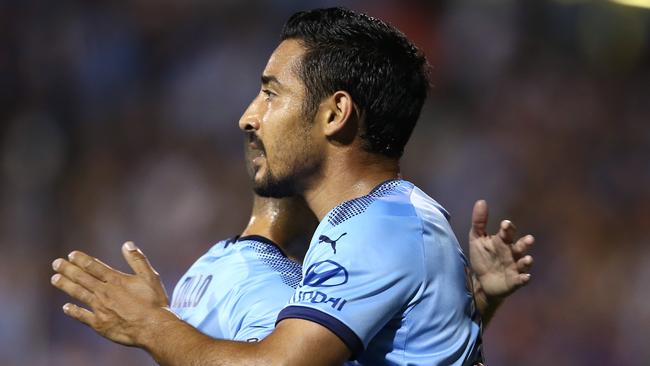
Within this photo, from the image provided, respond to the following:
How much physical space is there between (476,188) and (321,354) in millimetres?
6130

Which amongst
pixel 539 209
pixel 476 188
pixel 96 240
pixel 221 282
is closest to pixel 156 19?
pixel 96 240

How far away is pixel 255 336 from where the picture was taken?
10.1ft

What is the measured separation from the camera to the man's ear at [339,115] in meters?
2.93

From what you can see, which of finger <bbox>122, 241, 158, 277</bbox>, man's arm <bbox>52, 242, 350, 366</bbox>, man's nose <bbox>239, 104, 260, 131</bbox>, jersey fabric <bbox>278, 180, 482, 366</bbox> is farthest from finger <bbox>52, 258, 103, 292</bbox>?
man's nose <bbox>239, 104, 260, 131</bbox>

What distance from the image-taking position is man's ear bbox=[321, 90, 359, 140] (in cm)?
293

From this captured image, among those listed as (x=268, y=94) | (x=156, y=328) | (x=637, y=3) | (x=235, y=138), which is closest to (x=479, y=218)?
(x=268, y=94)

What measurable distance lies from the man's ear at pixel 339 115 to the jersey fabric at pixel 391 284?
206 mm

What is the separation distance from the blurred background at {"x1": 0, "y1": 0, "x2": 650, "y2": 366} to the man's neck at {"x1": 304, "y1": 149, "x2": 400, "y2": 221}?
208 inches

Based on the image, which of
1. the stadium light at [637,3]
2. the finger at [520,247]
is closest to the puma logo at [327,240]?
the finger at [520,247]

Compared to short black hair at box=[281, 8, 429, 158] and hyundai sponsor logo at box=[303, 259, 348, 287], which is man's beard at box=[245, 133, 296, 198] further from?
hyundai sponsor logo at box=[303, 259, 348, 287]

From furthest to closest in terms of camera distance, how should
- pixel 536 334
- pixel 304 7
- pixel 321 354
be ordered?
pixel 304 7 → pixel 536 334 → pixel 321 354

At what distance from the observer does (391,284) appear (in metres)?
2.57

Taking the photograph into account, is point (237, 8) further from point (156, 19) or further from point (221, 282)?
point (221, 282)

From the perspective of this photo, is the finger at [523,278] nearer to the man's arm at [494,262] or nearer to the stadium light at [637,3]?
the man's arm at [494,262]
